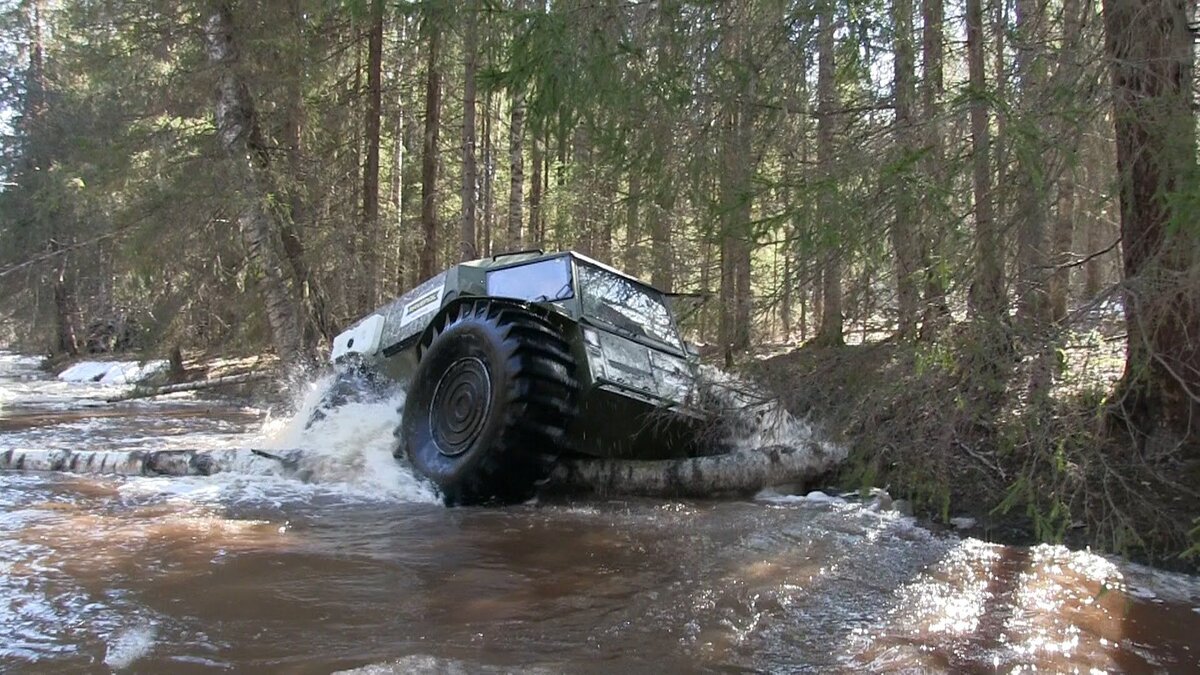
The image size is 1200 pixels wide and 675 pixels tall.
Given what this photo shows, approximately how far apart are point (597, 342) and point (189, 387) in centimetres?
1079

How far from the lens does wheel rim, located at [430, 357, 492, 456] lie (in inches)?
252

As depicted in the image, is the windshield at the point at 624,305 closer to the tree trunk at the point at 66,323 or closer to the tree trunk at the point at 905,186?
the tree trunk at the point at 905,186

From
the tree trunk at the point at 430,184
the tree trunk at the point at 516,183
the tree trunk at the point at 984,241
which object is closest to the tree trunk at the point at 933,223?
the tree trunk at the point at 984,241

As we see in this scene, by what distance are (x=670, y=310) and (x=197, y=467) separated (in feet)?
14.3

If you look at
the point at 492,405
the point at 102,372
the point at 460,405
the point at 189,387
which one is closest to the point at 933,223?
the point at 492,405

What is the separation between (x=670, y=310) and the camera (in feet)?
25.8

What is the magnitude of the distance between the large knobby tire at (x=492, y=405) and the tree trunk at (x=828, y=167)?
1.92 meters

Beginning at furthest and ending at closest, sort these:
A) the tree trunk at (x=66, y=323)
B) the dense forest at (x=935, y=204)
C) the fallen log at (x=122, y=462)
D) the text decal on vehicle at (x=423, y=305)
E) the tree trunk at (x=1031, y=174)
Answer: the tree trunk at (x=66, y=323), the text decal on vehicle at (x=423, y=305), the fallen log at (x=122, y=462), the dense forest at (x=935, y=204), the tree trunk at (x=1031, y=174)

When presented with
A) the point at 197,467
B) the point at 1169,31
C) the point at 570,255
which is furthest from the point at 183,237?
the point at 1169,31

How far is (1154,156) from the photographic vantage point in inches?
140

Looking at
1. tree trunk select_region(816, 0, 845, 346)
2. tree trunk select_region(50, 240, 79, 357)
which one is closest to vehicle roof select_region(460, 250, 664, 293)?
tree trunk select_region(816, 0, 845, 346)

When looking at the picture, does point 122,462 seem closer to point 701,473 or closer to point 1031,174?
point 701,473

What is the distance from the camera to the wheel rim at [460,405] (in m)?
6.41

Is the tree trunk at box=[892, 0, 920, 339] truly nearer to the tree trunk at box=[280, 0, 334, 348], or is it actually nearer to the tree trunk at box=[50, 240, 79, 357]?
the tree trunk at box=[280, 0, 334, 348]
